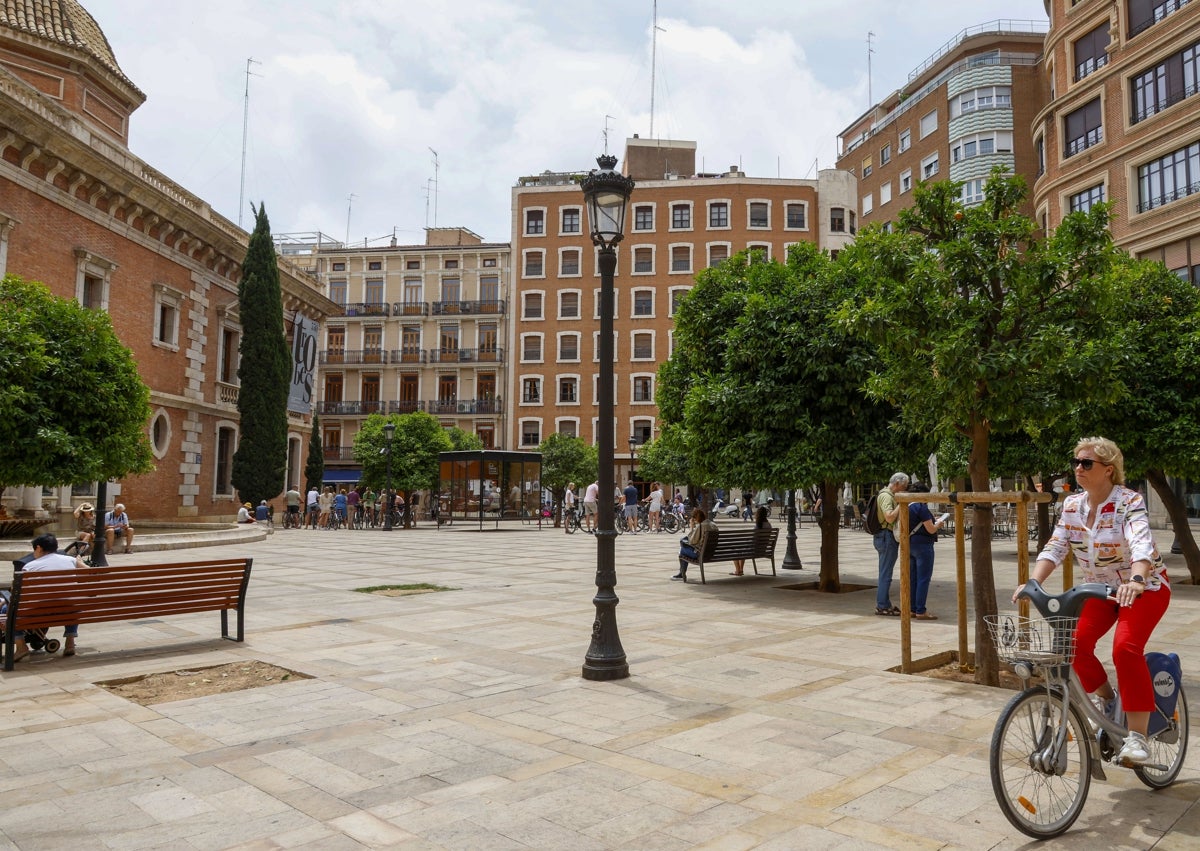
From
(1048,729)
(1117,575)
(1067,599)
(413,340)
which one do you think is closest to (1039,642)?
(1067,599)

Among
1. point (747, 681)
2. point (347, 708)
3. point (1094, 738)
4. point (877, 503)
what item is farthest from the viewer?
point (877, 503)

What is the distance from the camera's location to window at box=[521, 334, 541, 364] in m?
54.6

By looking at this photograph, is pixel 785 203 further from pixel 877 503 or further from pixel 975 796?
pixel 975 796

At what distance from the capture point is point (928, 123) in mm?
48594

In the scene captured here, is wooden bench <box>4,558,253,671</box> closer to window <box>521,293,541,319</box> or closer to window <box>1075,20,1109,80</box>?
window <box>1075,20,1109,80</box>

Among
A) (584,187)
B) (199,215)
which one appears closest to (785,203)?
(199,215)

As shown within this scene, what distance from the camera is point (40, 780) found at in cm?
446

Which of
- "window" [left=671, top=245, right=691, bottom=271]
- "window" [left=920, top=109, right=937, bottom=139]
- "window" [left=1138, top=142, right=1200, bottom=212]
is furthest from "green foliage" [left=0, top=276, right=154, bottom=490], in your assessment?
"window" [left=920, top=109, right=937, bottom=139]

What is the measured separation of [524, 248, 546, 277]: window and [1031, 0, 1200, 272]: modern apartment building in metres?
29.3

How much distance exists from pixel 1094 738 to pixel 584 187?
206 inches

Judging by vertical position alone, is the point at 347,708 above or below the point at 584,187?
below

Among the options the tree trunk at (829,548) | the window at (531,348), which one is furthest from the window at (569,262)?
the tree trunk at (829,548)

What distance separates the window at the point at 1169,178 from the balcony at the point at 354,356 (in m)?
42.2

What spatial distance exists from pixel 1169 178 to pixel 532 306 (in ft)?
115
